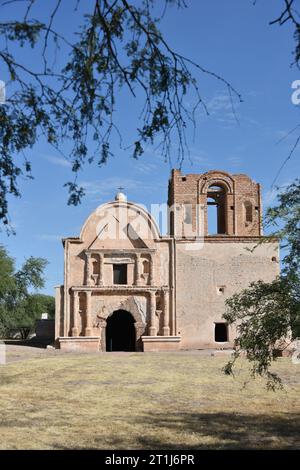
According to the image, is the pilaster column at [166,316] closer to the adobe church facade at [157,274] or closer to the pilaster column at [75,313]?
the adobe church facade at [157,274]

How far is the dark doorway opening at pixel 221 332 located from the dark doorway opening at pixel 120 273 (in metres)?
5.16

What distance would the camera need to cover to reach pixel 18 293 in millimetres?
39906

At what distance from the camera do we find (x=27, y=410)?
10.9 metres

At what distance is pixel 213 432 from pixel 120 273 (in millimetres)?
19573

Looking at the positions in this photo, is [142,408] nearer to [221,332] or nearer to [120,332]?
[221,332]

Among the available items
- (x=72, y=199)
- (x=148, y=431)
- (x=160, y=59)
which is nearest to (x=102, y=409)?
(x=148, y=431)

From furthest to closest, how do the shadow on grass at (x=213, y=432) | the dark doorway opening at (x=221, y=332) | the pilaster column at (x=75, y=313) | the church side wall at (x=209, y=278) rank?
1. the dark doorway opening at (x=221, y=332)
2. the church side wall at (x=209, y=278)
3. the pilaster column at (x=75, y=313)
4. the shadow on grass at (x=213, y=432)

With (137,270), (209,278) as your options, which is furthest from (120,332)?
(209,278)

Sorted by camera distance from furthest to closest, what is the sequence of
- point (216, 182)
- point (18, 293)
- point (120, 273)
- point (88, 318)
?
point (18, 293) < point (216, 182) < point (120, 273) < point (88, 318)

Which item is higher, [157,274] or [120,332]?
[157,274]

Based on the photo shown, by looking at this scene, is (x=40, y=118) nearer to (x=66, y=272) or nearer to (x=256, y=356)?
(x=256, y=356)

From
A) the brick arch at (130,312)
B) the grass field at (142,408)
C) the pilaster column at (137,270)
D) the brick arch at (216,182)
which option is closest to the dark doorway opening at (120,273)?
the pilaster column at (137,270)

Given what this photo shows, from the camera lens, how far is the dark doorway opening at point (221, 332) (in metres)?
27.6

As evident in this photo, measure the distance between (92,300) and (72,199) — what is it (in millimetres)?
23050
